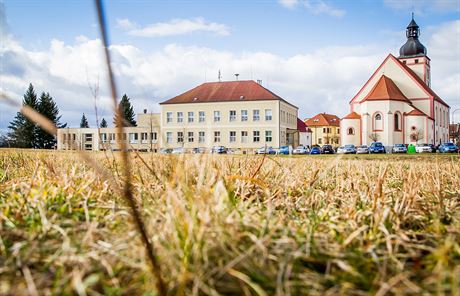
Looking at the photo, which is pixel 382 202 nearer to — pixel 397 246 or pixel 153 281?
pixel 397 246

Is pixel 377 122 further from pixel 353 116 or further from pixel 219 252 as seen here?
pixel 219 252

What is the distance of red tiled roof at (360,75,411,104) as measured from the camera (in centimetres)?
6450

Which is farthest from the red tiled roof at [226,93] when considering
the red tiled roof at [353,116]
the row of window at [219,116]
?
the red tiled roof at [353,116]

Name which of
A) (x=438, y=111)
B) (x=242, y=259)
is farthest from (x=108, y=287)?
(x=438, y=111)

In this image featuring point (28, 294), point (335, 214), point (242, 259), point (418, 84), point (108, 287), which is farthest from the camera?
point (418, 84)

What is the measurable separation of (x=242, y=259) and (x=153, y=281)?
11.0 inches

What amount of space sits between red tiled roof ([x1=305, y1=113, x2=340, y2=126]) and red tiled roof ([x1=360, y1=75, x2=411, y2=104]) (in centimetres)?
4916

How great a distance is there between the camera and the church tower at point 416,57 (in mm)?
77125

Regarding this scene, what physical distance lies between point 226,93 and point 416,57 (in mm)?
36370

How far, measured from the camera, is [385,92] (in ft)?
212

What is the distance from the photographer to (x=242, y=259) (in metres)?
1.32

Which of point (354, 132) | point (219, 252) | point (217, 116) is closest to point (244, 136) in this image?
point (217, 116)

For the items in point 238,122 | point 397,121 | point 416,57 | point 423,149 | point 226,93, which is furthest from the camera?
point 416,57

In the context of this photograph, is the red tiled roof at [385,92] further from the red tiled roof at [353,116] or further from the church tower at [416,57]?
the church tower at [416,57]
